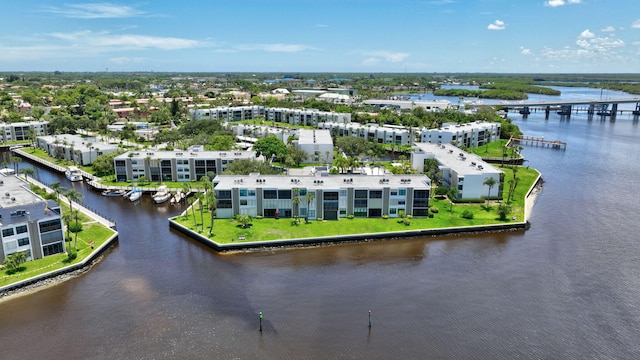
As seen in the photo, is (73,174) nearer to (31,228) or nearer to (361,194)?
(31,228)

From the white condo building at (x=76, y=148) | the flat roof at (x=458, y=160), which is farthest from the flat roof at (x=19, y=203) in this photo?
the flat roof at (x=458, y=160)

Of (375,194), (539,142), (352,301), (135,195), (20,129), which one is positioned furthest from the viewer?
(539,142)

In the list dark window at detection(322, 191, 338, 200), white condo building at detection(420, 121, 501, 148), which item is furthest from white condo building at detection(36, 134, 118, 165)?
white condo building at detection(420, 121, 501, 148)

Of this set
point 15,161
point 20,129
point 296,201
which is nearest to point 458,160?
point 296,201

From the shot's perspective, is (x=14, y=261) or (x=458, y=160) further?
(x=458, y=160)

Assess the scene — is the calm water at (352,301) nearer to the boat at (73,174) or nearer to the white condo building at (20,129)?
the boat at (73,174)

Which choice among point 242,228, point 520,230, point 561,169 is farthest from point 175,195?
point 561,169
